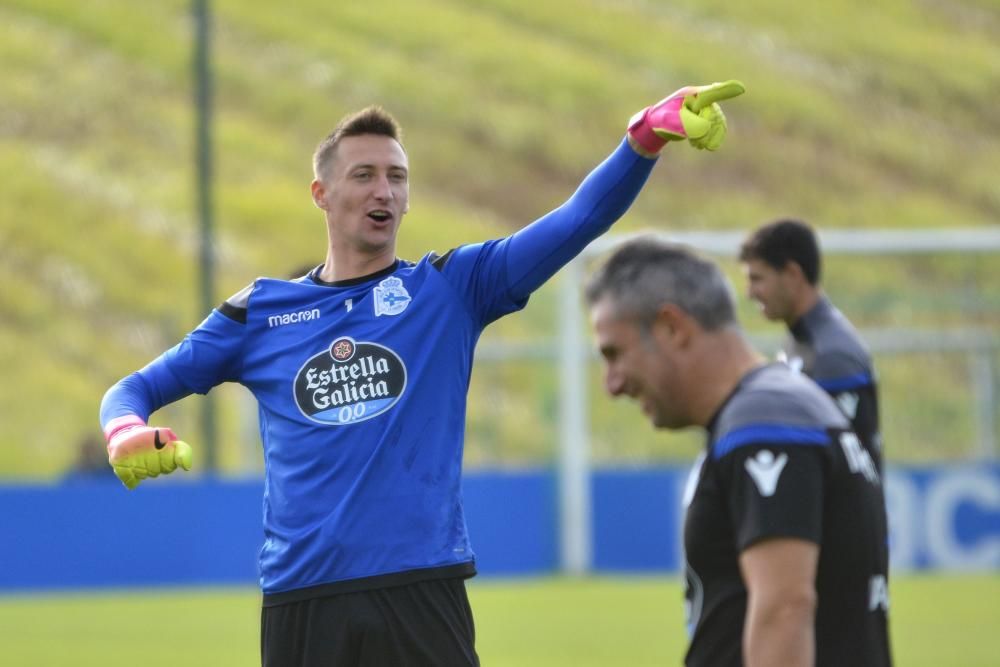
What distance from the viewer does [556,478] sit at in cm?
1959

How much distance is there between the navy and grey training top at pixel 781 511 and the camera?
3.81 metres

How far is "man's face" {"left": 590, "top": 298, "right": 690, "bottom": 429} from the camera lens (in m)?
3.89

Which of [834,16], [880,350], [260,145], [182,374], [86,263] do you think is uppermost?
[834,16]

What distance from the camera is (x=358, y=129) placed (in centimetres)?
561

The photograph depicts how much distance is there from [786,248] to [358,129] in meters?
2.27

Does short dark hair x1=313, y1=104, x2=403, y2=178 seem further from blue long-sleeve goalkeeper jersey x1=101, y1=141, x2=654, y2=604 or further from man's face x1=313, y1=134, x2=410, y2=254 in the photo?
blue long-sleeve goalkeeper jersey x1=101, y1=141, x2=654, y2=604

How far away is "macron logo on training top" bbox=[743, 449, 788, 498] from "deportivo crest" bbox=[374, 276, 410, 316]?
6.10 feet

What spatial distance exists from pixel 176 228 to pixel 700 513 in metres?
38.6

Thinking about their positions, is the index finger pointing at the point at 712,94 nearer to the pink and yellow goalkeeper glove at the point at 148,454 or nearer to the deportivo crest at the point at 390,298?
the deportivo crest at the point at 390,298

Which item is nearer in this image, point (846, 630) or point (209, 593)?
point (846, 630)

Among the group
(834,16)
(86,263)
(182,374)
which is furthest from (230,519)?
(834,16)

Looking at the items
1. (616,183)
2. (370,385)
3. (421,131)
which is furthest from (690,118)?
(421,131)

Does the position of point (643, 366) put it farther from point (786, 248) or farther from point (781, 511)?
point (786, 248)

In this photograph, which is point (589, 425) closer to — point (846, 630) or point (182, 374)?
point (182, 374)
